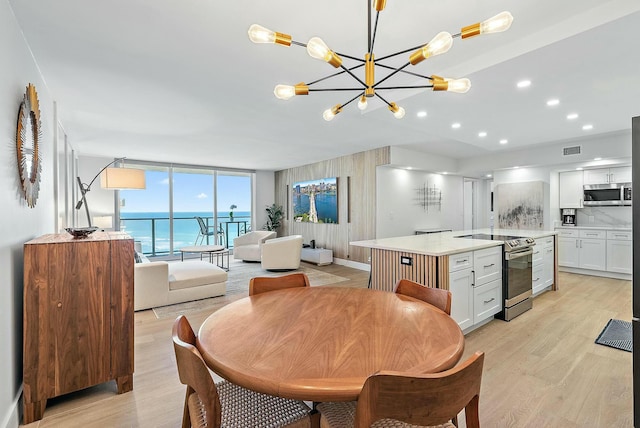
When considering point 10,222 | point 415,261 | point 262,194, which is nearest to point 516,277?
point 415,261

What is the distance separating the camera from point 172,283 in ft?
12.9

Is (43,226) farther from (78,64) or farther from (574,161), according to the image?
(574,161)

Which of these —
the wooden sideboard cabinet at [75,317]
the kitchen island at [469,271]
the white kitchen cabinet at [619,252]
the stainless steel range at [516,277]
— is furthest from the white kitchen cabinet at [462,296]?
the white kitchen cabinet at [619,252]

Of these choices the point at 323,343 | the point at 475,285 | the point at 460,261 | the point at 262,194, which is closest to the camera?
the point at 323,343

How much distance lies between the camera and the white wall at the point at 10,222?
64.0 inches

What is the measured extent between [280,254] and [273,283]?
12.7ft

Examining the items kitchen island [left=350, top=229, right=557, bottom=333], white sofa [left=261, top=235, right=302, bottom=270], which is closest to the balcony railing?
white sofa [left=261, top=235, right=302, bottom=270]

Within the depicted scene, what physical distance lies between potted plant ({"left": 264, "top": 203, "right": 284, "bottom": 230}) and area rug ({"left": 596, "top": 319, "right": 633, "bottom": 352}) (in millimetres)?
7191

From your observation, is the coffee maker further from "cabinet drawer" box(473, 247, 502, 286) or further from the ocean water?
the ocean water

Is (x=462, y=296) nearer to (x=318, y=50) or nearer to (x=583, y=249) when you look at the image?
(x=318, y=50)

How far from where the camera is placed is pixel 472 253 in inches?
118

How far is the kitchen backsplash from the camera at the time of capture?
546cm

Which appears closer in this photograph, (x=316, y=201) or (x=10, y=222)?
(x=10, y=222)

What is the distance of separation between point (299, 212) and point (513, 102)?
577cm
